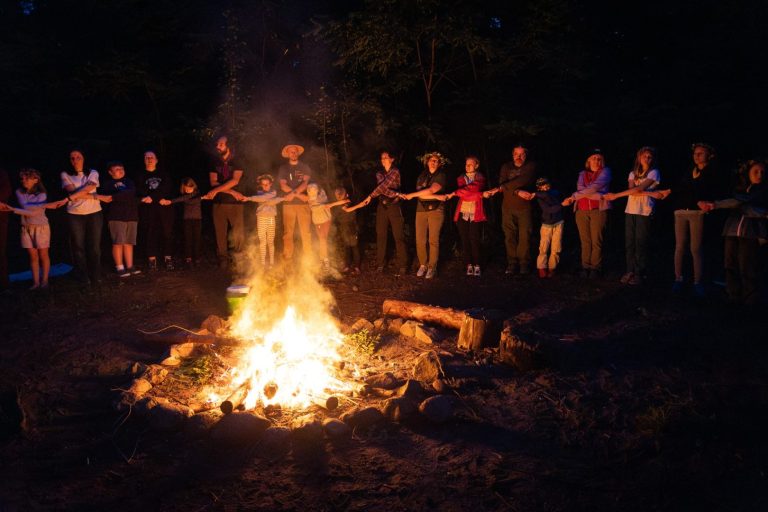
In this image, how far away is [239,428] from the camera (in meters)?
4.36

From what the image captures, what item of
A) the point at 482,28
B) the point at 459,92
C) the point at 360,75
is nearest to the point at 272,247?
the point at 360,75

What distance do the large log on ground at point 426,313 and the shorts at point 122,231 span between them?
496cm

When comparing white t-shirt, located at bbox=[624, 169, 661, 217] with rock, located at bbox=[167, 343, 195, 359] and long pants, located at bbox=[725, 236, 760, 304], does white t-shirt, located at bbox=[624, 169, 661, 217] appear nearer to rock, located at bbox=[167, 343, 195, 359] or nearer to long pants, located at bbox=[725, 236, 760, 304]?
long pants, located at bbox=[725, 236, 760, 304]

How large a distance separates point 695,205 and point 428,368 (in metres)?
4.74

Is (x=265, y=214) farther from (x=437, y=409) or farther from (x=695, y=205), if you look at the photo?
(x=695, y=205)

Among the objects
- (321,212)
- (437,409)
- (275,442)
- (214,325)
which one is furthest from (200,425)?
(321,212)

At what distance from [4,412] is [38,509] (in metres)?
1.58

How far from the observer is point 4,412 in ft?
15.2

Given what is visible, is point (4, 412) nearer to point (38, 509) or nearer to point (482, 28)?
point (38, 509)

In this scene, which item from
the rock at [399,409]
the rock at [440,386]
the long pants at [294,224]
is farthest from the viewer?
the long pants at [294,224]

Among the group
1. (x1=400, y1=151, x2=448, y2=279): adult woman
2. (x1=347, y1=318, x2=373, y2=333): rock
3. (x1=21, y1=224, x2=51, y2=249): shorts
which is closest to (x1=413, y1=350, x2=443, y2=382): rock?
(x1=347, y1=318, x2=373, y2=333): rock

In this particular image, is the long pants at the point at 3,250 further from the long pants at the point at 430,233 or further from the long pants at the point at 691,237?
the long pants at the point at 691,237

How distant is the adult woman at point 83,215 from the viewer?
28.3 ft

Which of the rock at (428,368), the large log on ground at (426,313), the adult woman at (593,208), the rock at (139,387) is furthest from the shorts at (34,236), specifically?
the adult woman at (593,208)
